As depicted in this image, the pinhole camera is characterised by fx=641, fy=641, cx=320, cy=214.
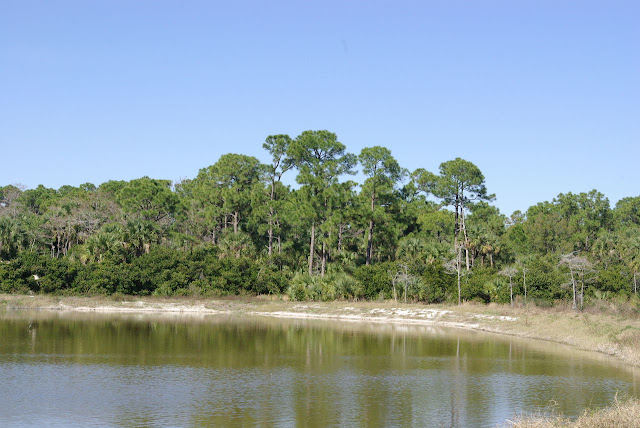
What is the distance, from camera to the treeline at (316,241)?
67.5 m

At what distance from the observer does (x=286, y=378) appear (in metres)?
29.4

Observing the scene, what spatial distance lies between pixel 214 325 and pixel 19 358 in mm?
22622

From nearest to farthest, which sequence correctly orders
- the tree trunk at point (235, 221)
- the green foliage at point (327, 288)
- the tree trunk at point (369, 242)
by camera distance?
the green foliage at point (327, 288) < the tree trunk at point (369, 242) < the tree trunk at point (235, 221)

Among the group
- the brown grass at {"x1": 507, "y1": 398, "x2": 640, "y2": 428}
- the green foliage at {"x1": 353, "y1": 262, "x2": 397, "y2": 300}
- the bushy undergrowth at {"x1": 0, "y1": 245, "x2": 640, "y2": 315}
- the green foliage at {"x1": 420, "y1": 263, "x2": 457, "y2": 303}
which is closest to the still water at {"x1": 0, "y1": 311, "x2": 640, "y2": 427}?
the brown grass at {"x1": 507, "y1": 398, "x2": 640, "y2": 428}

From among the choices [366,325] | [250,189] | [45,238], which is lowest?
[366,325]

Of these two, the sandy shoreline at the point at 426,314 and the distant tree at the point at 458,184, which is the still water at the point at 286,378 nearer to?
the sandy shoreline at the point at 426,314

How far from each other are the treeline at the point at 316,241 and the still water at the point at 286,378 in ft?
66.1

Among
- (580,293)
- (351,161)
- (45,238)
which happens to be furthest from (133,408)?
(45,238)

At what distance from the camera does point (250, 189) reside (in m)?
92.8

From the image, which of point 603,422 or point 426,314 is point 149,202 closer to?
point 426,314

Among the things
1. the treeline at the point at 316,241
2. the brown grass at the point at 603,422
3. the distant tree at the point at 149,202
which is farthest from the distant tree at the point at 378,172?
the brown grass at the point at 603,422

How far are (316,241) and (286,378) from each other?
54109 millimetres

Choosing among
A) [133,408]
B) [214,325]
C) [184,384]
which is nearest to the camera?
[133,408]

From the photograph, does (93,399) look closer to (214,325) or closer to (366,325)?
(214,325)
